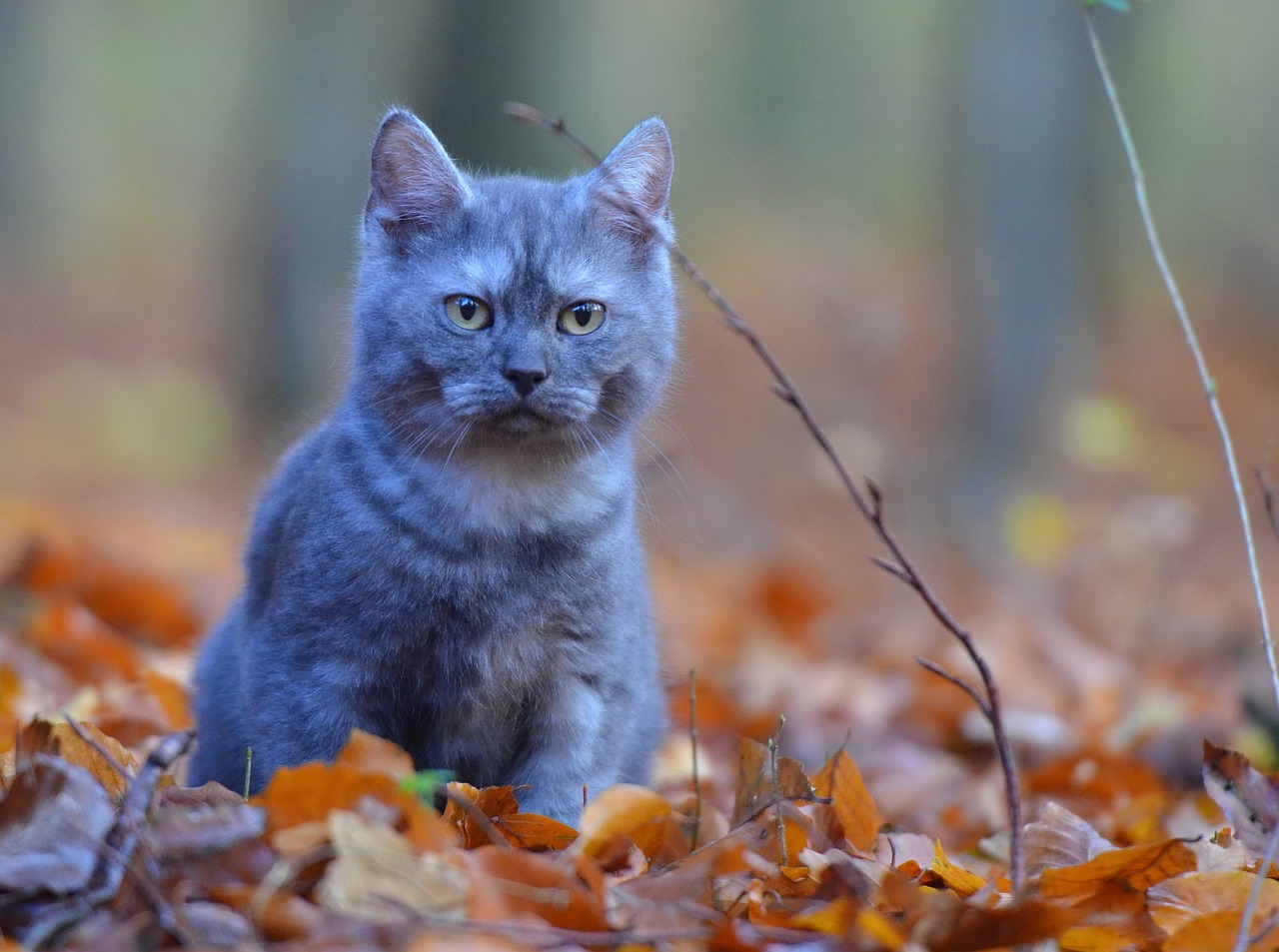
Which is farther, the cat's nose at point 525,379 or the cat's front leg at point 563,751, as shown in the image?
the cat's front leg at point 563,751

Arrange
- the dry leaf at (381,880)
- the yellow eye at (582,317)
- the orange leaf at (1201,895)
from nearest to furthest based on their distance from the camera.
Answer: the dry leaf at (381,880), the orange leaf at (1201,895), the yellow eye at (582,317)

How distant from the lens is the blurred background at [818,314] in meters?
6.62

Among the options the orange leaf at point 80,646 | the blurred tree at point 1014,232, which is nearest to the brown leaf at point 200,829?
the orange leaf at point 80,646

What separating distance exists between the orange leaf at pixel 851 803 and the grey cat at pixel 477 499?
0.56 meters

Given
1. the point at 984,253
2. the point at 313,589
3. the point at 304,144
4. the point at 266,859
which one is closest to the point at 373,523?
the point at 313,589

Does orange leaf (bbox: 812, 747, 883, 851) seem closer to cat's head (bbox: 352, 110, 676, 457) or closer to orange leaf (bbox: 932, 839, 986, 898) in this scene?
orange leaf (bbox: 932, 839, 986, 898)

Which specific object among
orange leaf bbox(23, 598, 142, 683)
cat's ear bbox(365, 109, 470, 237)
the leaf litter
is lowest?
orange leaf bbox(23, 598, 142, 683)

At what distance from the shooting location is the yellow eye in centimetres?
293

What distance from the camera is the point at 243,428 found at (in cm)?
1177

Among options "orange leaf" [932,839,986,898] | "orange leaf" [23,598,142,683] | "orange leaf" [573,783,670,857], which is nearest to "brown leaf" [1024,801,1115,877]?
"orange leaf" [932,839,986,898]

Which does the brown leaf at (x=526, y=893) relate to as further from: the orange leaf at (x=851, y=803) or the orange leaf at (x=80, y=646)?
the orange leaf at (x=80, y=646)

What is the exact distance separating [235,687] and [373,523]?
712 millimetres

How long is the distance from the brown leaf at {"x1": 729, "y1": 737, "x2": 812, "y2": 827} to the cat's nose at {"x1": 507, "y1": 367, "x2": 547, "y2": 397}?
2.71 ft

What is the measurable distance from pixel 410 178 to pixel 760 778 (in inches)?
60.2
